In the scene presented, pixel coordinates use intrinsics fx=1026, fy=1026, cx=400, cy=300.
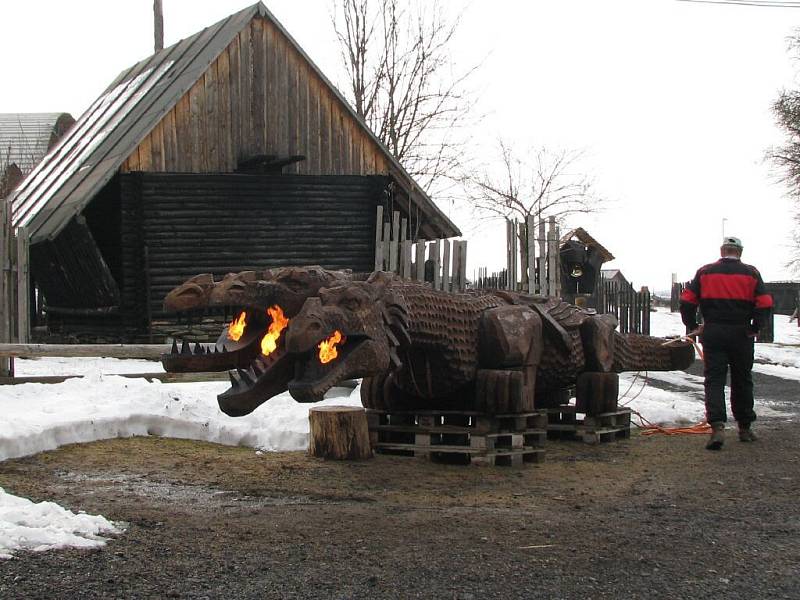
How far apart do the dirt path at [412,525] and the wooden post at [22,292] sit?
4.50 m

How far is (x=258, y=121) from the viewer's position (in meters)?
16.9

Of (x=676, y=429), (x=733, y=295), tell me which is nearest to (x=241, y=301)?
(x=733, y=295)

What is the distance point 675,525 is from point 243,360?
9.53 feet

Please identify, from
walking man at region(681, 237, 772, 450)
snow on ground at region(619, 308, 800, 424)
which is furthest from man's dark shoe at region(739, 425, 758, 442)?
snow on ground at region(619, 308, 800, 424)

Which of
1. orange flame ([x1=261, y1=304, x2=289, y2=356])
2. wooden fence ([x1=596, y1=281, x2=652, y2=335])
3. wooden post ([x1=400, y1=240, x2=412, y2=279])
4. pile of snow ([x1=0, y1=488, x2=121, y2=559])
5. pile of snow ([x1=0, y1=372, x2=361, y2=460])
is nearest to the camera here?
pile of snow ([x1=0, y1=488, x2=121, y2=559])

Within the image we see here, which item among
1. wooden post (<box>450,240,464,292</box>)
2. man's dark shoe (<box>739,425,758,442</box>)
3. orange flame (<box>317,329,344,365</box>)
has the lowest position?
man's dark shoe (<box>739,425,758,442</box>)

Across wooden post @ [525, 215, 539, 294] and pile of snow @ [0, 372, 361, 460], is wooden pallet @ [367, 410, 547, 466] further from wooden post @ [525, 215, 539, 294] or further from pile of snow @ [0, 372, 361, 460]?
wooden post @ [525, 215, 539, 294]

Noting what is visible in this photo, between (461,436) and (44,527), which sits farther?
(461,436)

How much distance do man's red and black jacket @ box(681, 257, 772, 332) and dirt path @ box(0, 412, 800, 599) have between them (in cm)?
112

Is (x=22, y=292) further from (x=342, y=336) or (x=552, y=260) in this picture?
(x=342, y=336)

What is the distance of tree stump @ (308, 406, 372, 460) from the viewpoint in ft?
24.9

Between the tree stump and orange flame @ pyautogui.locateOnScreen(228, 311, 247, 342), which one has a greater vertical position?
orange flame @ pyautogui.locateOnScreen(228, 311, 247, 342)

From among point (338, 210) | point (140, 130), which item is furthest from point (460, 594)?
point (338, 210)

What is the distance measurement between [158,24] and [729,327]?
2280 cm
